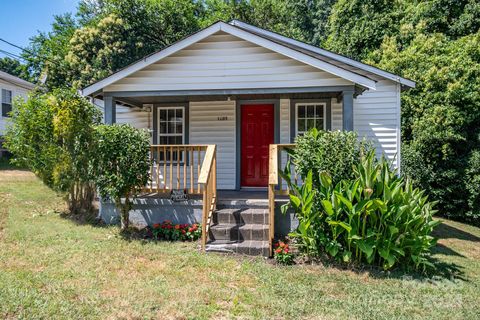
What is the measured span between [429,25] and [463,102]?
599 cm

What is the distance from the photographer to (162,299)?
369 centimetres

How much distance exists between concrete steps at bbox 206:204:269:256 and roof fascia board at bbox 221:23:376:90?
2.93 metres

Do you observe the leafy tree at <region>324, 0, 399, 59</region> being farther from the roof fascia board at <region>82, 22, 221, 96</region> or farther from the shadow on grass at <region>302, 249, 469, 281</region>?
the shadow on grass at <region>302, 249, 469, 281</region>

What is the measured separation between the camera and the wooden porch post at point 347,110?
6512 mm

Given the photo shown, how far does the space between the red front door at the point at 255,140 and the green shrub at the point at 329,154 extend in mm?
3293

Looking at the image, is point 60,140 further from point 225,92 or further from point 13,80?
point 13,80

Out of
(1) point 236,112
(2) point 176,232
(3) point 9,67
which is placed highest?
(3) point 9,67

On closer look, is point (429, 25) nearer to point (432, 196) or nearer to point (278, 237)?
point (432, 196)

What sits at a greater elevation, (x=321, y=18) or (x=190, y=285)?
(x=321, y=18)

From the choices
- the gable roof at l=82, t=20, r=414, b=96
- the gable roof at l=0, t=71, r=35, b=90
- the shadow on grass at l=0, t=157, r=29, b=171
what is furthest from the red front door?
the gable roof at l=0, t=71, r=35, b=90

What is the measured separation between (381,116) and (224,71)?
4.21 m

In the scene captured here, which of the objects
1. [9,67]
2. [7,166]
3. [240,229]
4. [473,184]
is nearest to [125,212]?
[240,229]

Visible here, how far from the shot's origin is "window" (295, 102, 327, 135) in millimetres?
8508

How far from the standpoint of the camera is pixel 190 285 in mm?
4078
